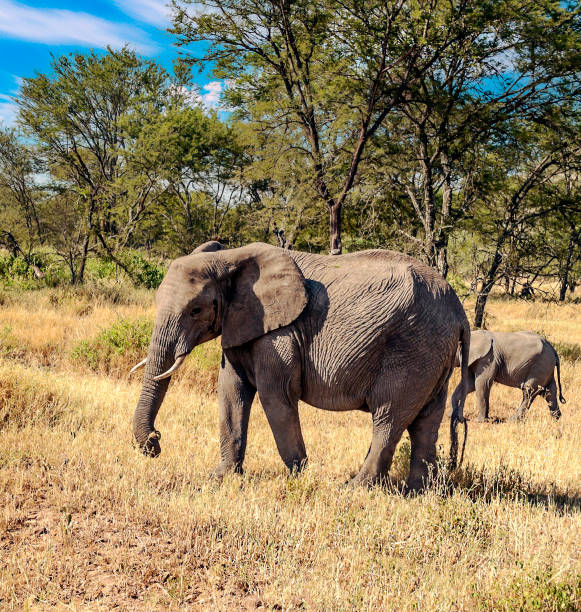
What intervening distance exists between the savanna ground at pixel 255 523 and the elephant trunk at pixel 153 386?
1.00 ft

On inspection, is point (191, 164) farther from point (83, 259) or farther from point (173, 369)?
point (173, 369)

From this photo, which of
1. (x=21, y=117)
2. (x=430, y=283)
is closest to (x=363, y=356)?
(x=430, y=283)

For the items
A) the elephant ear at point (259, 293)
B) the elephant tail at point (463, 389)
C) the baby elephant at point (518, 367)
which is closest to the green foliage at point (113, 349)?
the elephant ear at point (259, 293)

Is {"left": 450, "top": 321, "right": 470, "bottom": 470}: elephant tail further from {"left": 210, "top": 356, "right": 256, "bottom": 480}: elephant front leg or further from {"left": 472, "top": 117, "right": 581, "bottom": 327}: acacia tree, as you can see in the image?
{"left": 472, "top": 117, "right": 581, "bottom": 327}: acacia tree

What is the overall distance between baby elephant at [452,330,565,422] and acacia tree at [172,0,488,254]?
12.6ft

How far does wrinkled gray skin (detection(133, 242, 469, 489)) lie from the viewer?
446cm

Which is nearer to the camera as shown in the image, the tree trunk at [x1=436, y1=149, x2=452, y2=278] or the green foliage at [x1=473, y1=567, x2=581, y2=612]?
the green foliage at [x1=473, y1=567, x2=581, y2=612]

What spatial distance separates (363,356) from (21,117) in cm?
2120

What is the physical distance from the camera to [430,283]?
459 centimetres

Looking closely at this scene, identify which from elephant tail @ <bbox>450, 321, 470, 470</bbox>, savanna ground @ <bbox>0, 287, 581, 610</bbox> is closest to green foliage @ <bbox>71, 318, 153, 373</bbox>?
savanna ground @ <bbox>0, 287, 581, 610</bbox>

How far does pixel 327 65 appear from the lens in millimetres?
12312

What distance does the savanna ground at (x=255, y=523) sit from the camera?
325 cm

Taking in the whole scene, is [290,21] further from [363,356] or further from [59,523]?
[59,523]

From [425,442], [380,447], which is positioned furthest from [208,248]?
Result: [425,442]
